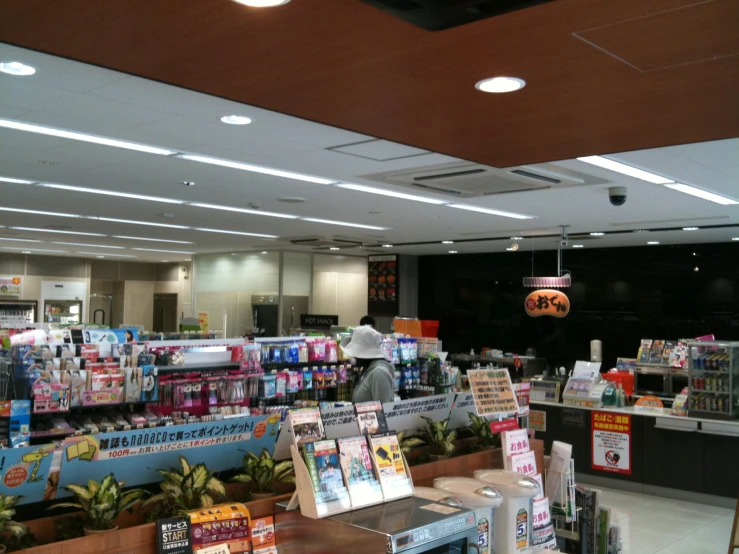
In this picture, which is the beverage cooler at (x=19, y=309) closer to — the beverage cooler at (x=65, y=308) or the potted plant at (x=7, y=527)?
the beverage cooler at (x=65, y=308)

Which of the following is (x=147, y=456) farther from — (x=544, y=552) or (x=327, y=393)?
(x=327, y=393)

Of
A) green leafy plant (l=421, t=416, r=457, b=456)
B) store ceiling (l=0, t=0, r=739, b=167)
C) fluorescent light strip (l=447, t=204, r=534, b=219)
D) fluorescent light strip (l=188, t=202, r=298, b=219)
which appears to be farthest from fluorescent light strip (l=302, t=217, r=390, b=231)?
store ceiling (l=0, t=0, r=739, b=167)

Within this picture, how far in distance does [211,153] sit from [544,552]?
13.1ft

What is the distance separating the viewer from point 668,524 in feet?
22.9

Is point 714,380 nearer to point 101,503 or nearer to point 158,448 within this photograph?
point 158,448

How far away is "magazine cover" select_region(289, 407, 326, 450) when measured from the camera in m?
3.00

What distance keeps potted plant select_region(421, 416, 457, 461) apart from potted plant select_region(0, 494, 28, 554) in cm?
224

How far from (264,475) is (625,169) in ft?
15.2

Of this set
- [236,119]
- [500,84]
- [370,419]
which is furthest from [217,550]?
[236,119]

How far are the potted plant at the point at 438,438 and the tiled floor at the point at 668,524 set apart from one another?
2.03m

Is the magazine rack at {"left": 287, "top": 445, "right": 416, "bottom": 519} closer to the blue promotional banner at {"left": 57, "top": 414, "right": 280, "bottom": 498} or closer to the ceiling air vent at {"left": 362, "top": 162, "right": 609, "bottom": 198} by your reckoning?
the blue promotional banner at {"left": 57, "top": 414, "right": 280, "bottom": 498}

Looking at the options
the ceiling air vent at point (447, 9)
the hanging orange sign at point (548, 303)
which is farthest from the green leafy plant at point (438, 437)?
the hanging orange sign at point (548, 303)

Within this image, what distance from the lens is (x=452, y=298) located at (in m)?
16.7

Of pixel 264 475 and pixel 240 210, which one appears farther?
pixel 240 210
